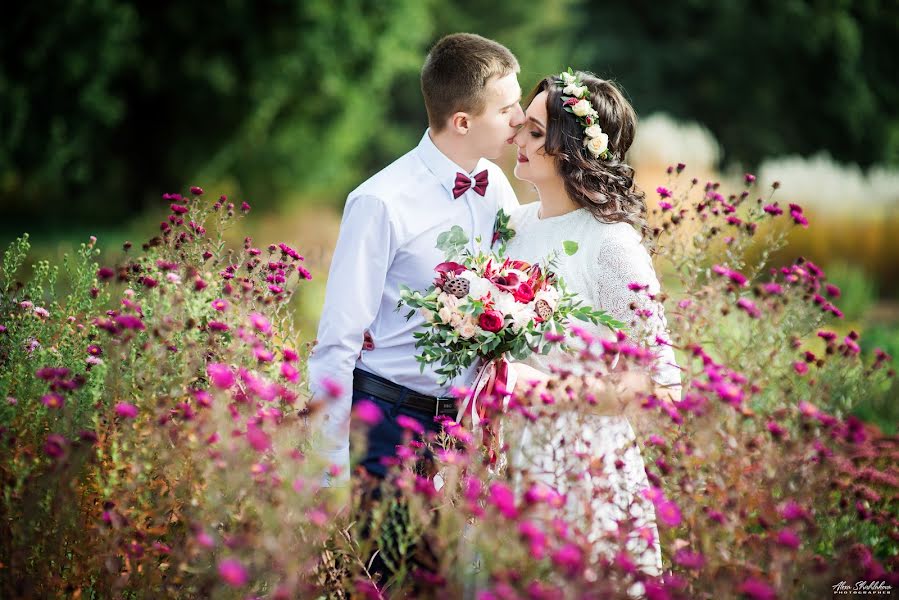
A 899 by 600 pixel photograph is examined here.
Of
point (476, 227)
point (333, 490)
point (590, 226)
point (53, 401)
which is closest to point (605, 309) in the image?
point (590, 226)

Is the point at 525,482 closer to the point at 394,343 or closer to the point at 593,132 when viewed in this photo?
the point at 394,343

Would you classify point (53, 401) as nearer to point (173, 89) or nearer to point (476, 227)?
point (476, 227)

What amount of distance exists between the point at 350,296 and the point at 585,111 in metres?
1.29

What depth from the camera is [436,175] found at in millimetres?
3635

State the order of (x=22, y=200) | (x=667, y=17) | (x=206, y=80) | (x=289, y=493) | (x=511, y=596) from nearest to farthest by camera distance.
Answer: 1. (x=511, y=596)
2. (x=289, y=493)
3. (x=206, y=80)
4. (x=22, y=200)
5. (x=667, y=17)

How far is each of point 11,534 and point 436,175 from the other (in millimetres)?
2086

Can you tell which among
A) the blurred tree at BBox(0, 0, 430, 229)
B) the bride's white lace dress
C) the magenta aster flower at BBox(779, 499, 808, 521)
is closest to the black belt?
the bride's white lace dress

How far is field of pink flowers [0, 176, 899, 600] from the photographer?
88.4 inches

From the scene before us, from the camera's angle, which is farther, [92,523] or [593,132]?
[593,132]

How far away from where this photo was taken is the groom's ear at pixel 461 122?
367cm

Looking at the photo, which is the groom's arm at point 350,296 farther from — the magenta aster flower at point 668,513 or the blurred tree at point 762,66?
the blurred tree at point 762,66

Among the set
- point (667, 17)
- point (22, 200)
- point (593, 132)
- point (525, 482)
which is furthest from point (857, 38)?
point (525, 482)

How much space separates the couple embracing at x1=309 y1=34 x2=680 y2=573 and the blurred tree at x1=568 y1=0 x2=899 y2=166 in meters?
18.1

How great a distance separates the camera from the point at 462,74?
3.66m
